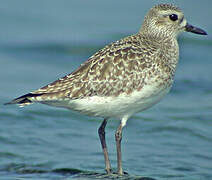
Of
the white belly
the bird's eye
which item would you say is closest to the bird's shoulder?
the white belly

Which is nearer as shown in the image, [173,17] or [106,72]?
[106,72]

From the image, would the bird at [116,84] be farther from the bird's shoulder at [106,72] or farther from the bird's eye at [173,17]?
the bird's eye at [173,17]

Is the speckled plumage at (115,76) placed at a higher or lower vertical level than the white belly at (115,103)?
higher

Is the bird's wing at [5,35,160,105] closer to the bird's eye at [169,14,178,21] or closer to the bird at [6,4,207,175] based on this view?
the bird at [6,4,207,175]

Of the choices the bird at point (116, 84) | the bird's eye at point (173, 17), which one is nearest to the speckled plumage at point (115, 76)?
the bird at point (116, 84)

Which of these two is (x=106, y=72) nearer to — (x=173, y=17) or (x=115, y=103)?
(x=115, y=103)

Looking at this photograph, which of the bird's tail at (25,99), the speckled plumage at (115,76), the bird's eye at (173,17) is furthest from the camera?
the bird's eye at (173,17)

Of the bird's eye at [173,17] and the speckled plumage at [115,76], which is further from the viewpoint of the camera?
the bird's eye at [173,17]

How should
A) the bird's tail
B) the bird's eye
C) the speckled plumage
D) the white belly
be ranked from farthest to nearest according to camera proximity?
the bird's eye → the white belly → the speckled plumage → the bird's tail

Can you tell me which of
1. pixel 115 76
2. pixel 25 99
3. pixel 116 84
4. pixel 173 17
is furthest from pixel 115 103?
pixel 173 17

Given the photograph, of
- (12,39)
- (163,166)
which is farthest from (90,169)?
(12,39)

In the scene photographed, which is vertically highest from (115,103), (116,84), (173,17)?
(173,17)

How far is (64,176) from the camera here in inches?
378

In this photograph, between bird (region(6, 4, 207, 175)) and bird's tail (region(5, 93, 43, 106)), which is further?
bird (region(6, 4, 207, 175))
